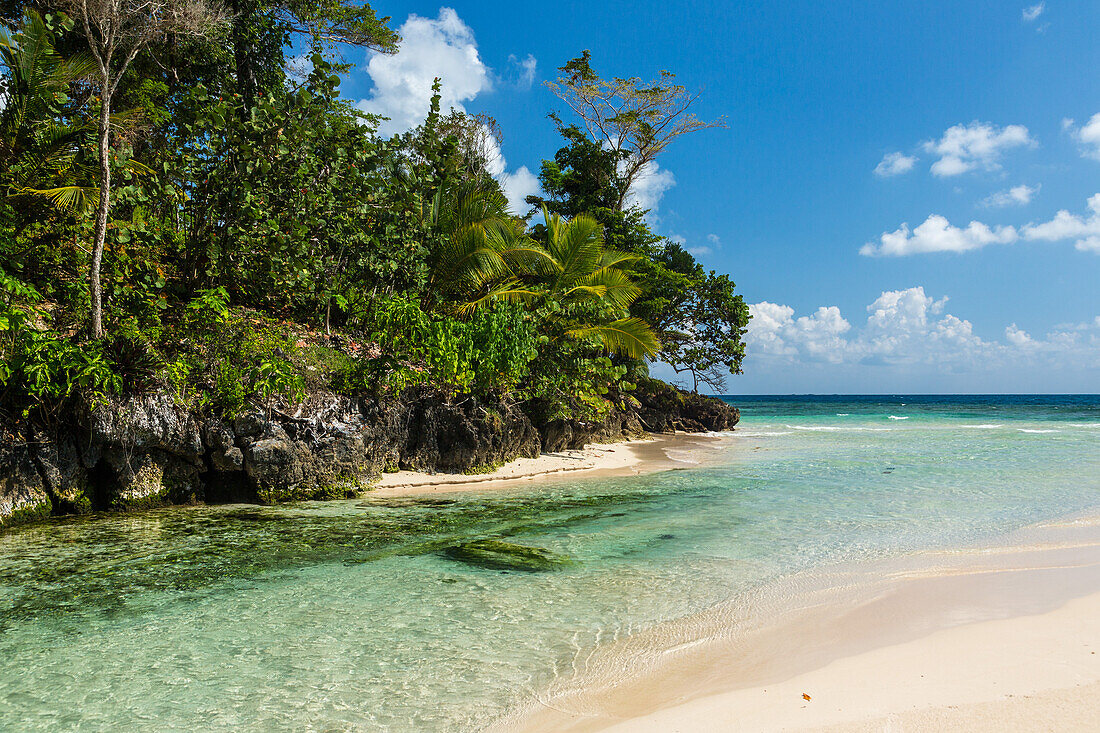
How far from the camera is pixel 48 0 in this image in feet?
32.9

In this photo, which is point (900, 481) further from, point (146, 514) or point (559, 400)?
point (146, 514)

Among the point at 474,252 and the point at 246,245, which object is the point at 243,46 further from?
the point at 474,252

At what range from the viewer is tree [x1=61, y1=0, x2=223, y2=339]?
7.55m

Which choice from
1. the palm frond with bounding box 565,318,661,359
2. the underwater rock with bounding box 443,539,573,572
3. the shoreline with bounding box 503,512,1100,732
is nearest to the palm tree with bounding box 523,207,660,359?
the palm frond with bounding box 565,318,661,359

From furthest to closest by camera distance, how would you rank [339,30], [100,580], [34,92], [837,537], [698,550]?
1. [339,30]
2. [34,92]
3. [837,537]
4. [698,550]
5. [100,580]

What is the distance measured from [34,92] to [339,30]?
7193 millimetres

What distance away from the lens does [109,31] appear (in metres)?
7.95

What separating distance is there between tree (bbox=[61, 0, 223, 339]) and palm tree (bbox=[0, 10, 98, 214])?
0.55 metres

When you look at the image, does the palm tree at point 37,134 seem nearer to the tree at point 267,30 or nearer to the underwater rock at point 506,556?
the tree at point 267,30

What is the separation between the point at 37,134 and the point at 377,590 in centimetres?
894

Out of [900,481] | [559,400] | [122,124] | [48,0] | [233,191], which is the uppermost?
[48,0]

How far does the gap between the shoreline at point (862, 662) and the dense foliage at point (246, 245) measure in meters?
6.61

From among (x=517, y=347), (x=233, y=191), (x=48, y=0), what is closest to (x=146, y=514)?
(x=233, y=191)

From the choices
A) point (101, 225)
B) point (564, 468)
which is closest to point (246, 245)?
point (101, 225)
